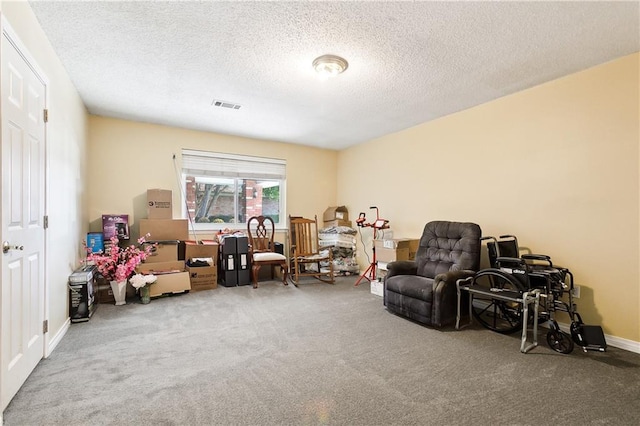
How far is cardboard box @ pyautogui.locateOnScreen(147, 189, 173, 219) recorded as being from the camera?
4.27 metres

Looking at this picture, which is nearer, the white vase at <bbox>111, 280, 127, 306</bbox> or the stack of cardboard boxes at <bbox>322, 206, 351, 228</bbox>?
the white vase at <bbox>111, 280, 127, 306</bbox>

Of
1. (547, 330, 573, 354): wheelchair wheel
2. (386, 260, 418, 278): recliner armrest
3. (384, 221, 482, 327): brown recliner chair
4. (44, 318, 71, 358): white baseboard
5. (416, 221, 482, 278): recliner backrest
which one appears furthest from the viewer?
(386, 260, 418, 278): recliner armrest

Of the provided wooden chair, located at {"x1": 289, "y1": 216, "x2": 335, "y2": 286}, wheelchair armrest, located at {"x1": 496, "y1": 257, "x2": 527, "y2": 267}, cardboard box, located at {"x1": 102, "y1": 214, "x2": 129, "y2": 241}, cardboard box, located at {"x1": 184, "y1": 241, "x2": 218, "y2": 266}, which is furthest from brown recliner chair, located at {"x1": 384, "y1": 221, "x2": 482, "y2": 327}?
cardboard box, located at {"x1": 102, "y1": 214, "x2": 129, "y2": 241}

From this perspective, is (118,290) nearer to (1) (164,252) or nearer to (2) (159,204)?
(1) (164,252)

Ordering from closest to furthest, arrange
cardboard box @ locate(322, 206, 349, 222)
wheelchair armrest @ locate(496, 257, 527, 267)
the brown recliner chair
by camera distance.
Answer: wheelchair armrest @ locate(496, 257, 527, 267) → the brown recliner chair → cardboard box @ locate(322, 206, 349, 222)

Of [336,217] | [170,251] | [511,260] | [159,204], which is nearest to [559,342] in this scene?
[511,260]

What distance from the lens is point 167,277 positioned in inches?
156

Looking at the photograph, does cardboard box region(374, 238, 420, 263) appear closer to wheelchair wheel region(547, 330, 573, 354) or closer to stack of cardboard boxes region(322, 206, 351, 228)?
stack of cardboard boxes region(322, 206, 351, 228)

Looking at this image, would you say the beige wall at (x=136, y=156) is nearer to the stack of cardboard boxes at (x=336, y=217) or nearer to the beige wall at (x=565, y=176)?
the stack of cardboard boxes at (x=336, y=217)

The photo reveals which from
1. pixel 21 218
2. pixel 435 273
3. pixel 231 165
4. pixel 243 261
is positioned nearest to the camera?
pixel 21 218

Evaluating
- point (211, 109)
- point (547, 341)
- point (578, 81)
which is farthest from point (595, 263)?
point (211, 109)

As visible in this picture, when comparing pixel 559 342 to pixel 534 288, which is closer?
pixel 559 342

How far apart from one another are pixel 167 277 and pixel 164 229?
72 cm

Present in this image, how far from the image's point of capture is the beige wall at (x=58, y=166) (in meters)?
2.04
